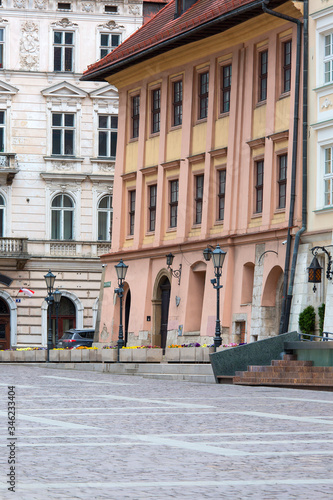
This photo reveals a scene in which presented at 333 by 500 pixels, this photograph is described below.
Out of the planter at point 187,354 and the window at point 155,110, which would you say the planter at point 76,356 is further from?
the window at point 155,110

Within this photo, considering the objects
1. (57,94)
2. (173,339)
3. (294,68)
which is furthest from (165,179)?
(57,94)

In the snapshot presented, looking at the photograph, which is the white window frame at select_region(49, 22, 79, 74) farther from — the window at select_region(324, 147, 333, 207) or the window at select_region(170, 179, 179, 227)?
the window at select_region(324, 147, 333, 207)

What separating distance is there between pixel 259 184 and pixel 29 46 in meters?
21.6

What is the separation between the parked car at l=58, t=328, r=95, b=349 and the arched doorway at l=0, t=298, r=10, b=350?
18.9ft

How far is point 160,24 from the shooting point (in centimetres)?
4616

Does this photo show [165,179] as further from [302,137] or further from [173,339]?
[302,137]

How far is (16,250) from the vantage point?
54969 mm

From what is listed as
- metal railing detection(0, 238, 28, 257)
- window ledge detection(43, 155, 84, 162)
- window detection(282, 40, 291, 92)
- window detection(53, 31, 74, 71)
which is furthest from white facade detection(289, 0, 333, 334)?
window detection(53, 31, 74, 71)

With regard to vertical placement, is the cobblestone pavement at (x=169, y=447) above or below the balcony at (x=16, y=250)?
below

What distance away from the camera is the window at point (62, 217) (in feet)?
186

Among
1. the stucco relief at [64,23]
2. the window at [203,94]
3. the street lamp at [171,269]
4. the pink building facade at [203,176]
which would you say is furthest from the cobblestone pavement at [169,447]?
the stucco relief at [64,23]

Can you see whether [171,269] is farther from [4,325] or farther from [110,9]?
[110,9]

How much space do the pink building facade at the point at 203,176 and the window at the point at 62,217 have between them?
29.9 ft

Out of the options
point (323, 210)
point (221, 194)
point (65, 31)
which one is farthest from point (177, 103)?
point (65, 31)
